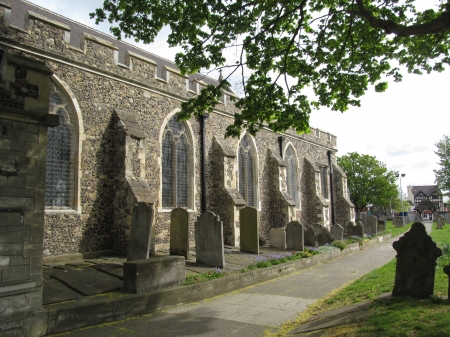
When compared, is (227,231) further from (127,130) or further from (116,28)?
(116,28)

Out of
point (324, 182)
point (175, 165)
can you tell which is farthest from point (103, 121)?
point (324, 182)

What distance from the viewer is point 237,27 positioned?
7.41 m

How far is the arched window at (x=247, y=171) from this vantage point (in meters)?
17.4

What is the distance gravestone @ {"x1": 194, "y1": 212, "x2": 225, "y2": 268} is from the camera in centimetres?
929

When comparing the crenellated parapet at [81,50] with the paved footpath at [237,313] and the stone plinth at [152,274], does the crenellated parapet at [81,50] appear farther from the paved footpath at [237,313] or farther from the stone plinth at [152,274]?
the paved footpath at [237,313]

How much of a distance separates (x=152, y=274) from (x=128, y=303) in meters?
0.76

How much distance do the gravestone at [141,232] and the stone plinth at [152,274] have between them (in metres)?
1.08

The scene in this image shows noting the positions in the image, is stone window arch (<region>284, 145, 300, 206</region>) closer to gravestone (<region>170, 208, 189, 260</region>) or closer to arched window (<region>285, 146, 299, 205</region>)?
arched window (<region>285, 146, 299, 205</region>)

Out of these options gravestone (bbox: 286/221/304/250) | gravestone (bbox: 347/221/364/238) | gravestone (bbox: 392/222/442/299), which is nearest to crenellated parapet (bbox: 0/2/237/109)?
gravestone (bbox: 392/222/442/299)

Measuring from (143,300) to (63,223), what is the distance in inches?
183

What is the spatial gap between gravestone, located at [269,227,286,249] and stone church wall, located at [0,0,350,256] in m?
1.67

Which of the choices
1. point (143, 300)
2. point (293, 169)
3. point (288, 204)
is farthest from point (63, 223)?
point (293, 169)

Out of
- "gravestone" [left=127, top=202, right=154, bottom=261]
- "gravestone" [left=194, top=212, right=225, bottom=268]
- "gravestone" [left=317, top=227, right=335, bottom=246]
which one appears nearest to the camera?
"gravestone" [left=127, top=202, right=154, bottom=261]

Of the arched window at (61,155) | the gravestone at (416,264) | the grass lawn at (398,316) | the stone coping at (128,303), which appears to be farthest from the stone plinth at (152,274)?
the arched window at (61,155)
